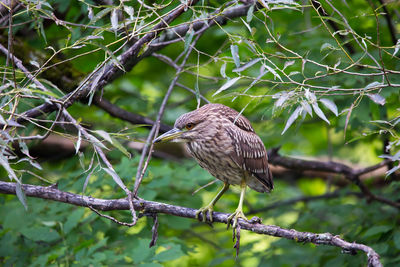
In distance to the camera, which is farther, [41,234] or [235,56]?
[41,234]

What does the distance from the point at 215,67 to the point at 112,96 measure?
123cm

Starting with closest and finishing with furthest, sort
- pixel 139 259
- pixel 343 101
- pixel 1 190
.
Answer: pixel 1 190 → pixel 139 259 → pixel 343 101

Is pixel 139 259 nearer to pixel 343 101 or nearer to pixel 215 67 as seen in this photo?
pixel 343 101

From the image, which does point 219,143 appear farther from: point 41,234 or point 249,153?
point 41,234

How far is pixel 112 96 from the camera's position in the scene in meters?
5.50

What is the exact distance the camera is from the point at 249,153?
12.5ft

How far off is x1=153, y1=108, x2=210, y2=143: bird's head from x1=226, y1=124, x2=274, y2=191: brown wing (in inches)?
7.8

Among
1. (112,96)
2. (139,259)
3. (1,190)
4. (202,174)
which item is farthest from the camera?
(112,96)

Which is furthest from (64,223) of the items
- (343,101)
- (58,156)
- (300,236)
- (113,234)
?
(343,101)

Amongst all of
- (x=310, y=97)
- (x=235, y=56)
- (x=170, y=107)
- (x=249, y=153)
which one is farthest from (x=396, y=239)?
(x=170, y=107)

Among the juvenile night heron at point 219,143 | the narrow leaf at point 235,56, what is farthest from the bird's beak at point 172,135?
the narrow leaf at point 235,56

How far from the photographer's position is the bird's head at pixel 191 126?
379 cm

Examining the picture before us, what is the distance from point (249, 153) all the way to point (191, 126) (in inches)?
19.5

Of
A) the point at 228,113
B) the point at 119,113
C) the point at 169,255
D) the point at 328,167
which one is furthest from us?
the point at 328,167
